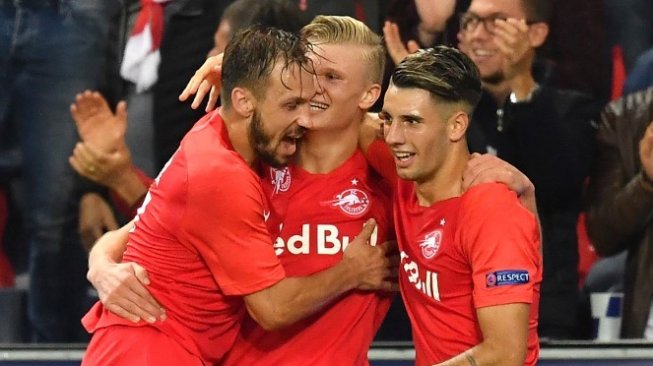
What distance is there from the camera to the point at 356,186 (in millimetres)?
3150

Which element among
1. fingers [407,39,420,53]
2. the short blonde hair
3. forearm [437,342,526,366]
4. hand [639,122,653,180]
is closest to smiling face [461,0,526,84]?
fingers [407,39,420,53]

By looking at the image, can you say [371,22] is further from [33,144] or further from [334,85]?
[33,144]

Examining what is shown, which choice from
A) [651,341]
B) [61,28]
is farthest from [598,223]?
[61,28]

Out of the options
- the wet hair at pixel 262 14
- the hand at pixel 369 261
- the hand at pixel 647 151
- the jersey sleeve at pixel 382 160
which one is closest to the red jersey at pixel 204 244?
the hand at pixel 369 261

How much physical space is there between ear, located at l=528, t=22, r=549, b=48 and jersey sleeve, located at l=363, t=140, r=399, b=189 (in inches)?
39.2

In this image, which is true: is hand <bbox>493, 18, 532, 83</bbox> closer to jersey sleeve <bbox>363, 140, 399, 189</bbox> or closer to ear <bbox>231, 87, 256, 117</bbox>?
jersey sleeve <bbox>363, 140, 399, 189</bbox>

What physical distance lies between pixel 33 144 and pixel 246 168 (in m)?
1.47

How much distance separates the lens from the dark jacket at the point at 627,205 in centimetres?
393

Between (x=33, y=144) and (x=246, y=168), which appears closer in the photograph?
(x=246, y=168)

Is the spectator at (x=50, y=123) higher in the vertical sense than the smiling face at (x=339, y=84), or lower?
lower

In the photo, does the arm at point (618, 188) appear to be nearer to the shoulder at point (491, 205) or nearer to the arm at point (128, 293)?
the shoulder at point (491, 205)

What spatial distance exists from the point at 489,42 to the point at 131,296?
1.56 meters

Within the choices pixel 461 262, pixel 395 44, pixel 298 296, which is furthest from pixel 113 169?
pixel 461 262

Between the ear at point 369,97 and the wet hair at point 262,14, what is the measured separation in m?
0.75
